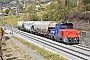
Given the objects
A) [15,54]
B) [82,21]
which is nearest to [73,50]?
[15,54]

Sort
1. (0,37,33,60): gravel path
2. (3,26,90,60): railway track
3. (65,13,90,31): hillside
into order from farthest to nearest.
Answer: (65,13,90,31): hillside → (0,37,33,60): gravel path → (3,26,90,60): railway track

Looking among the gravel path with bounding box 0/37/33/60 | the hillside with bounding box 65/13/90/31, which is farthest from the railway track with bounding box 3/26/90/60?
the hillside with bounding box 65/13/90/31

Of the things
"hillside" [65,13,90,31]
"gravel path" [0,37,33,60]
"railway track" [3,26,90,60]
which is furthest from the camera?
"hillside" [65,13,90,31]

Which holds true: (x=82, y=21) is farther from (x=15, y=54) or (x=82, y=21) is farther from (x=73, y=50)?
Answer: (x=15, y=54)

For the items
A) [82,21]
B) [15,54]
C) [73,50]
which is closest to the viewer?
[73,50]

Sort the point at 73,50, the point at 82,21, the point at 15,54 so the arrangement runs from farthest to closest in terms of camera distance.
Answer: the point at 82,21 → the point at 15,54 → the point at 73,50

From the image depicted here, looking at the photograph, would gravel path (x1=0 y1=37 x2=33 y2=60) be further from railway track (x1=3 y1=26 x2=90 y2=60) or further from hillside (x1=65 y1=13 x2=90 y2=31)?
hillside (x1=65 y1=13 x2=90 y2=31)

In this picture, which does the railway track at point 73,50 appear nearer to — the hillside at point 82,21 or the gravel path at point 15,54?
the gravel path at point 15,54

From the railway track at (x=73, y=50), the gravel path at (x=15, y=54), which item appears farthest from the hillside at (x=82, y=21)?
the gravel path at (x=15, y=54)

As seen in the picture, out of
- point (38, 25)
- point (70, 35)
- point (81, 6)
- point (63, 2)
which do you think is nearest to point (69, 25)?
point (70, 35)

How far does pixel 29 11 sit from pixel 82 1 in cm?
5371

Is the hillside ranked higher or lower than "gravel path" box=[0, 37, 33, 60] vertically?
higher

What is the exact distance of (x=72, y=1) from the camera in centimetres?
7306

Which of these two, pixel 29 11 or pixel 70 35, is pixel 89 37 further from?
pixel 29 11
